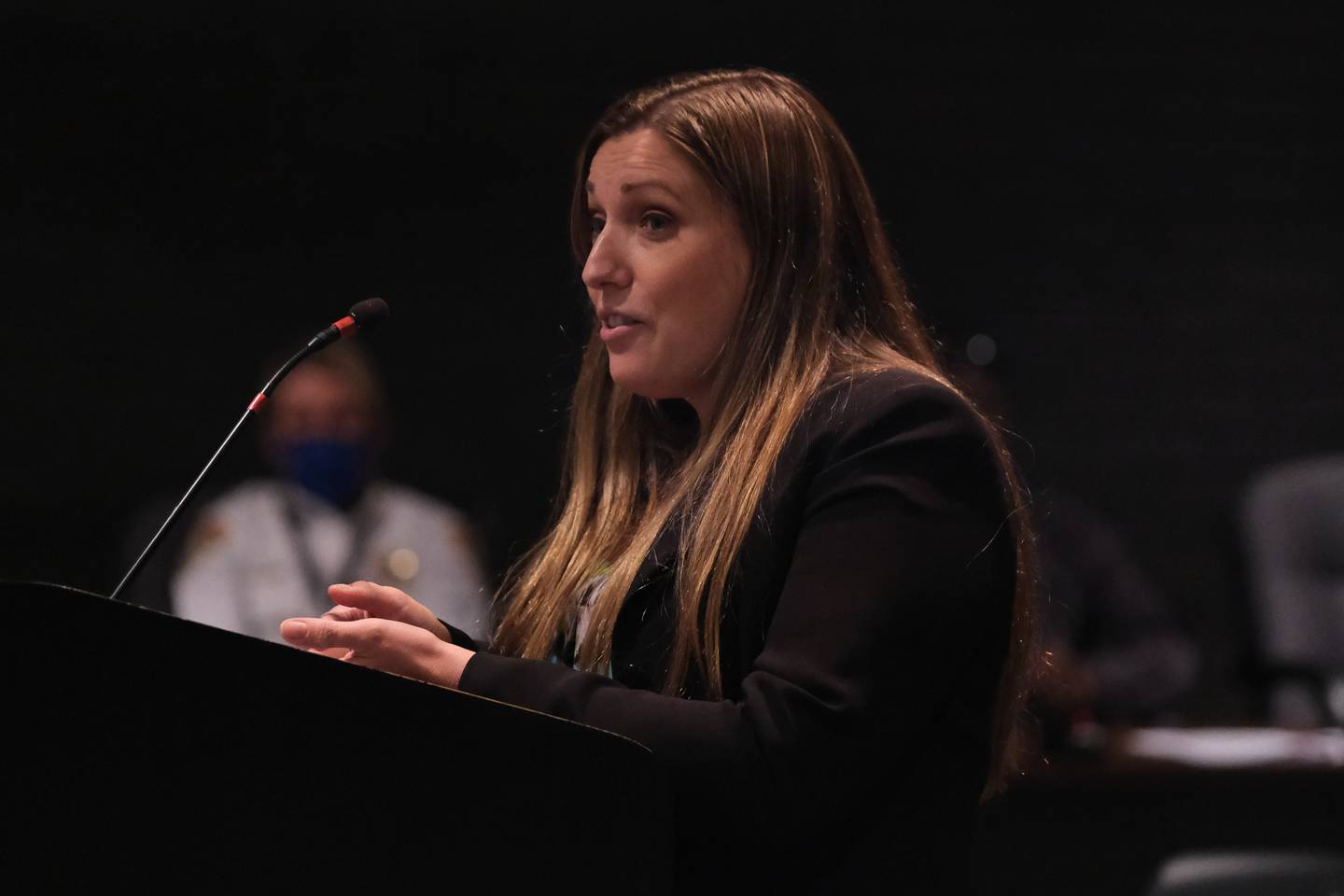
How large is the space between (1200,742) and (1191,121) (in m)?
2.22

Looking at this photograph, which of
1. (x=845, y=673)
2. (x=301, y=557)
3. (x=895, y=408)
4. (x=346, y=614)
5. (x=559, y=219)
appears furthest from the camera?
(x=559, y=219)

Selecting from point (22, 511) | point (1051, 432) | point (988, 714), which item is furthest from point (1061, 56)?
point (988, 714)

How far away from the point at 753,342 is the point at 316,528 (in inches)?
98.2

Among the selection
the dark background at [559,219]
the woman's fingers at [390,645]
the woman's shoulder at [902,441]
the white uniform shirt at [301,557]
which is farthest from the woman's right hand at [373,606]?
the dark background at [559,219]

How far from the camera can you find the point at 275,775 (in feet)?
3.19

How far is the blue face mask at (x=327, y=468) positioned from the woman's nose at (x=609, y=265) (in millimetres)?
2391

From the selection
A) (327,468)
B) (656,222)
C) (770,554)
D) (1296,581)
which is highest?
(656,222)

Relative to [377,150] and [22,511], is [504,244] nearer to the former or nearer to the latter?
[377,150]

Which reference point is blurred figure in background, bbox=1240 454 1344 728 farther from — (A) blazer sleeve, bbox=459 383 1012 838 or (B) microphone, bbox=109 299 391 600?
(B) microphone, bbox=109 299 391 600

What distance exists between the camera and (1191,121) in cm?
450

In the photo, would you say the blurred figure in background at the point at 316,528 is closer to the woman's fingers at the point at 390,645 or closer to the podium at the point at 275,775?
the woman's fingers at the point at 390,645

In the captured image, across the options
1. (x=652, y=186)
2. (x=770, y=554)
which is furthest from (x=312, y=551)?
(x=770, y=554)

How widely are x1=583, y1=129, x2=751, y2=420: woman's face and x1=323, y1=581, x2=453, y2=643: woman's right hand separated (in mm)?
280

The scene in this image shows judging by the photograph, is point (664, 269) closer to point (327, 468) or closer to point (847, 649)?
point (847, 649)
